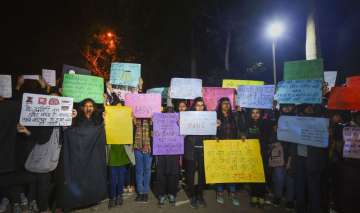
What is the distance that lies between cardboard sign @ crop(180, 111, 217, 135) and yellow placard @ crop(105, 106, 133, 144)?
108cm

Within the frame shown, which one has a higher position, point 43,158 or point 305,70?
point 305,70

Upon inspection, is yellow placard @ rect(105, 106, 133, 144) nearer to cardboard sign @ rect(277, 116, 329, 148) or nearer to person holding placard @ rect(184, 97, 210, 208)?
person holding placard @ rect(184, 97, 210, 208)

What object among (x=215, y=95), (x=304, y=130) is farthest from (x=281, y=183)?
(x=215, y=95)

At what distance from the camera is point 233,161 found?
676cm

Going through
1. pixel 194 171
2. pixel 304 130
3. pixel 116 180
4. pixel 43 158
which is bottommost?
pixel 116 180

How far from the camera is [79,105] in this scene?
257 inches

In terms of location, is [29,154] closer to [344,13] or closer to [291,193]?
[291,193]

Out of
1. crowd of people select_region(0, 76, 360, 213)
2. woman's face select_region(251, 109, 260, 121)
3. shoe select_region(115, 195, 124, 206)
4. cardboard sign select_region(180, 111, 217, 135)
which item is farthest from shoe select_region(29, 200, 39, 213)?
woman's face select_region(251, 109, 260, 121)

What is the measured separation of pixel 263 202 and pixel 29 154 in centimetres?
471

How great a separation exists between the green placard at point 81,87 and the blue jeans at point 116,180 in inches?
59.2

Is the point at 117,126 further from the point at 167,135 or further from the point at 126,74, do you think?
the point at 126,74

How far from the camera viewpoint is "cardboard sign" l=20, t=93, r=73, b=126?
18.9 feet

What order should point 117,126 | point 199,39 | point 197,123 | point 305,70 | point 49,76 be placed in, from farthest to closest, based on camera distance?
point 199,39
point 49,76
point 197,123
point 117,126
point 305,70

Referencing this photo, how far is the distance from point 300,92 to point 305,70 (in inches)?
18.3
